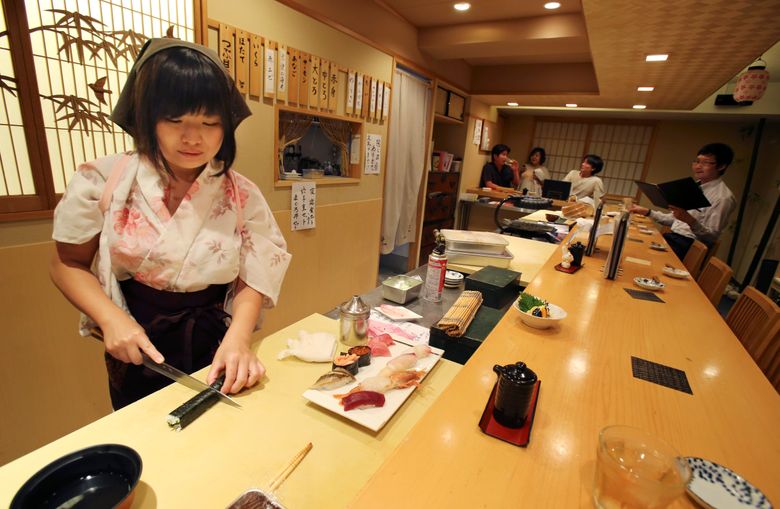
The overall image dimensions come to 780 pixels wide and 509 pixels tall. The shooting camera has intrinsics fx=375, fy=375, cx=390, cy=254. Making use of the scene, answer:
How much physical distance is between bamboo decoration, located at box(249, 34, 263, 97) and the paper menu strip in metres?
0.03

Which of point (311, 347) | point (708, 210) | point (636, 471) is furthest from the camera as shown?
point (708, 210)

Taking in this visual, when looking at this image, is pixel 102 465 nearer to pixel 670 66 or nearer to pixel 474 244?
pixel 474 244

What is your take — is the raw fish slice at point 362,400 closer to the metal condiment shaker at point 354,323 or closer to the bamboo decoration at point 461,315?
the metal condiment shaker at point 354,323

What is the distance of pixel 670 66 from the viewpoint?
12.0 ft

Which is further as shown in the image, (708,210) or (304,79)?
(708,210)

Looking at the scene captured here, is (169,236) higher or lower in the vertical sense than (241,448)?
higher

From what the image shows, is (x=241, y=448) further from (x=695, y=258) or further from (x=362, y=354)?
(x=695, y=258)

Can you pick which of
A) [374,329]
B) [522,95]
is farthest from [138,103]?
[522,95]

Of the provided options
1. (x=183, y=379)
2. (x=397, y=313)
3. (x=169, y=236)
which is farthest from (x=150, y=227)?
(x=397, y=313)

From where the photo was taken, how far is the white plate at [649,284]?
1873mm

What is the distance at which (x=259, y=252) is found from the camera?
1246mm

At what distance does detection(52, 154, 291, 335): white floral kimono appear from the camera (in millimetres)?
1027

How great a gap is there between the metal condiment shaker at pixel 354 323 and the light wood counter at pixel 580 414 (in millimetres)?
377

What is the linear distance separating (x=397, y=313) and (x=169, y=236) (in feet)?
2.88
